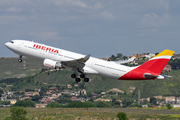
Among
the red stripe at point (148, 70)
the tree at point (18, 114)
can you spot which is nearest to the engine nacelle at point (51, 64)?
the red stripe at point (148, 70)

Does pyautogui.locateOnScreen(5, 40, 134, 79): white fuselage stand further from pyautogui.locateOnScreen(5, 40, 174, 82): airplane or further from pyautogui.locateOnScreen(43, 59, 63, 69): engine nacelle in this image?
pyautogui.locateOnScreen(43, 59, 63, 69): engine nacelle

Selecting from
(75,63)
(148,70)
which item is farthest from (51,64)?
(148,70)

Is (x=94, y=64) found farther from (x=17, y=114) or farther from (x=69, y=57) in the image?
(x=17, y=114)

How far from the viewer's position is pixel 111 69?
5225cm

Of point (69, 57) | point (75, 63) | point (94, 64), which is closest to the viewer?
point (94, 64)

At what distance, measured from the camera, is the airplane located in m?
51.7

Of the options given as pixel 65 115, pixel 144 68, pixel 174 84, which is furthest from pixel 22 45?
pixel 65 115

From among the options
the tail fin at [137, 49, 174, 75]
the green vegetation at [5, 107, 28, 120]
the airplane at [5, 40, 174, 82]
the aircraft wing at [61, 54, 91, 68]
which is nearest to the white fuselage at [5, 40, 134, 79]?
the airplane at [5, 40, 174, 82]

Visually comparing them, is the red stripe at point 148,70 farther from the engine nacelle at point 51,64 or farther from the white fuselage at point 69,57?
the engine nacelle at point 51,64

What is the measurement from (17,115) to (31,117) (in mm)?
5102

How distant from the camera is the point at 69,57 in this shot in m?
53.6

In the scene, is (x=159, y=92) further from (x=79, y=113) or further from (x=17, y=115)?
(x=17, y=115)

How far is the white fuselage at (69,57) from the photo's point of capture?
172 ft

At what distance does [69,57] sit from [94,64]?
461cm
